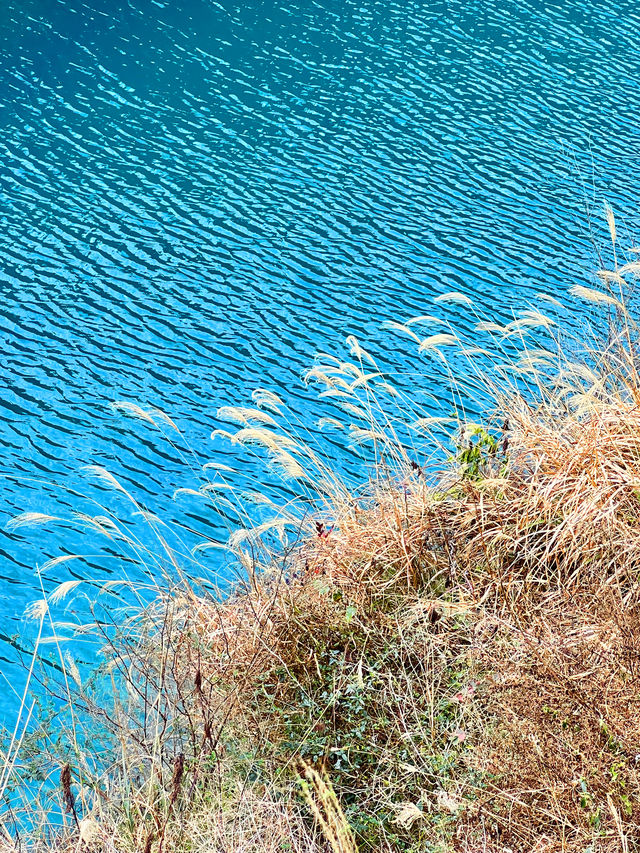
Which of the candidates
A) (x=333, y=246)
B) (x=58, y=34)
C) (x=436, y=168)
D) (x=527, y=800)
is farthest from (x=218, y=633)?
(x=58, y=34)

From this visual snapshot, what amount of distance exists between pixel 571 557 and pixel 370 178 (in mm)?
11092

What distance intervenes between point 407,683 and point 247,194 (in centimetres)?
1107

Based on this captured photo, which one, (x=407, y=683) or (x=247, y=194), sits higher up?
(x=407, y=683)

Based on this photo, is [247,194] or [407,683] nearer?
[407,683]

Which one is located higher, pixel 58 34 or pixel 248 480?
pixel 248 480

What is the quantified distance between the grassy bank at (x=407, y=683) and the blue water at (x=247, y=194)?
201 centimetres

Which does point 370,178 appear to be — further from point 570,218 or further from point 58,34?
point 58,34

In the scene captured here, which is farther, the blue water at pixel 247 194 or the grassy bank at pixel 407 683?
the blue water at pixel 247 194

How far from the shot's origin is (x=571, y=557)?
5500 millimetres

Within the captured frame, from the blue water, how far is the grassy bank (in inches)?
79.0

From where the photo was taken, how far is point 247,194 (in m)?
14.9

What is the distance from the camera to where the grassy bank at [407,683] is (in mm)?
4078

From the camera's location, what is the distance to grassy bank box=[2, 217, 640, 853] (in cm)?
408

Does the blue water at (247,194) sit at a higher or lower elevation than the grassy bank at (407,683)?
lower
